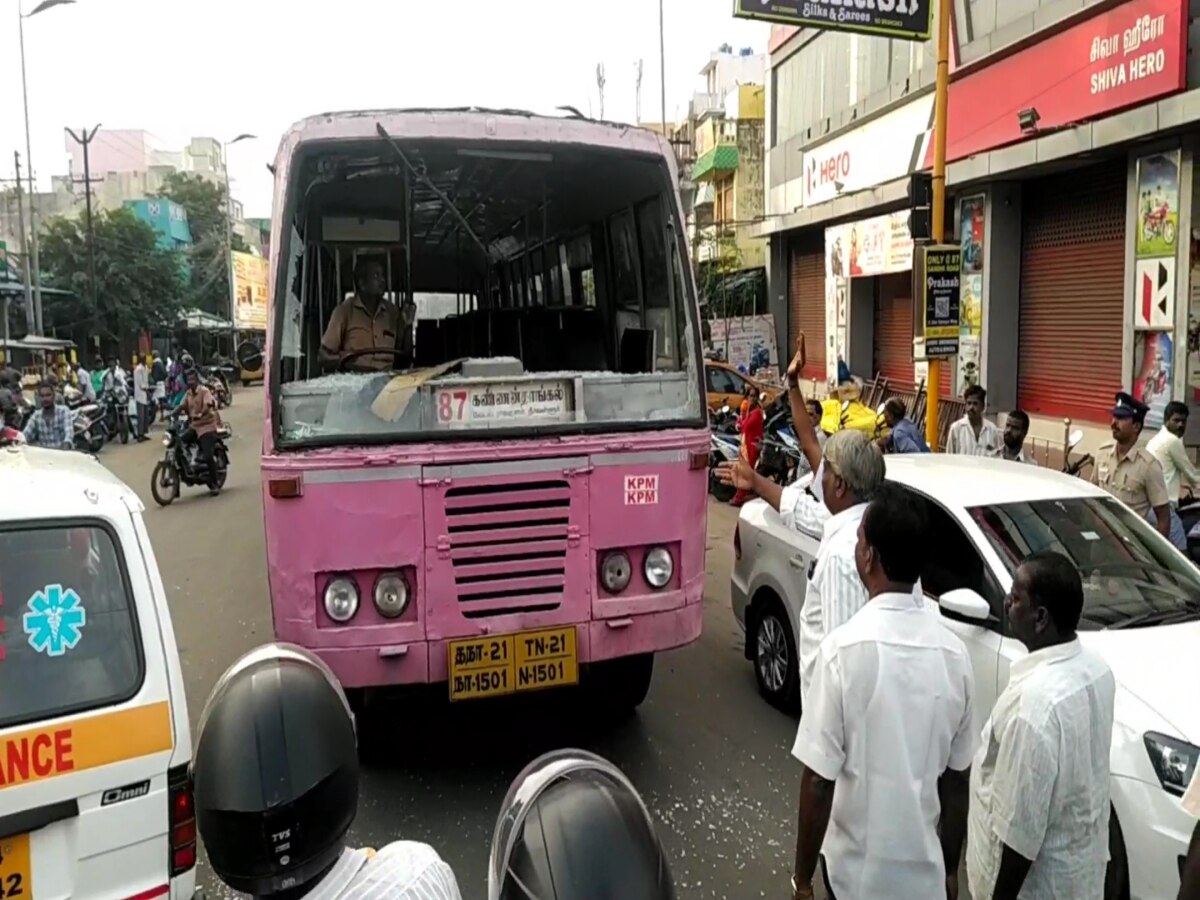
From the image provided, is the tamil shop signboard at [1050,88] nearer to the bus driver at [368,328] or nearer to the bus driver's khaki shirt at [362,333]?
the bus driver at [368,328]

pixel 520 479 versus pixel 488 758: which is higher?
pixel 520 479

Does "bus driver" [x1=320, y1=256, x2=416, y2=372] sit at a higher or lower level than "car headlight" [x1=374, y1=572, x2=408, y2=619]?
higher

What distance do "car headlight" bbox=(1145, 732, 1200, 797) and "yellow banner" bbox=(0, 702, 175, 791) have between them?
119 inches

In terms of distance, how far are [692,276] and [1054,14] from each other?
9546 mm

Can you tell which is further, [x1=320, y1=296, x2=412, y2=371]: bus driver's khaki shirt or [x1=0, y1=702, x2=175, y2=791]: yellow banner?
[x1=320, y1=296, x2=412, y2=371]: bus driver's khaki shirt

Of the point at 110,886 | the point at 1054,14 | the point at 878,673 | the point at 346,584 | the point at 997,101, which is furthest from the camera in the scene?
the point at 997,101

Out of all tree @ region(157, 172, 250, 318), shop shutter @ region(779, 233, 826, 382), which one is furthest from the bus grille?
tree @ region(157, 172, 250, 318)

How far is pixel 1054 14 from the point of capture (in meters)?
12.0

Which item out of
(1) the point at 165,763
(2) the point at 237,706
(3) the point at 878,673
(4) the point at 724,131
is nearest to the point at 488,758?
(1) the point at 165,763

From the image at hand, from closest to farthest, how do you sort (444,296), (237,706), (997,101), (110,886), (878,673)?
(237,706)
(878,673)
(110,886)
(444,296)
(997,101)

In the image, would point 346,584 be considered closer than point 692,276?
Yes

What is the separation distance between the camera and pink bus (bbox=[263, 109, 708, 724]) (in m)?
4.26

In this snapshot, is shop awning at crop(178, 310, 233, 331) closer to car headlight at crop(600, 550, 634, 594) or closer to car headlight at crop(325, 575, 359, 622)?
car headlight at crop(325, 575, 359, 622)

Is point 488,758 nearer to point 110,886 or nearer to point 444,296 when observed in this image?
point 110,886
